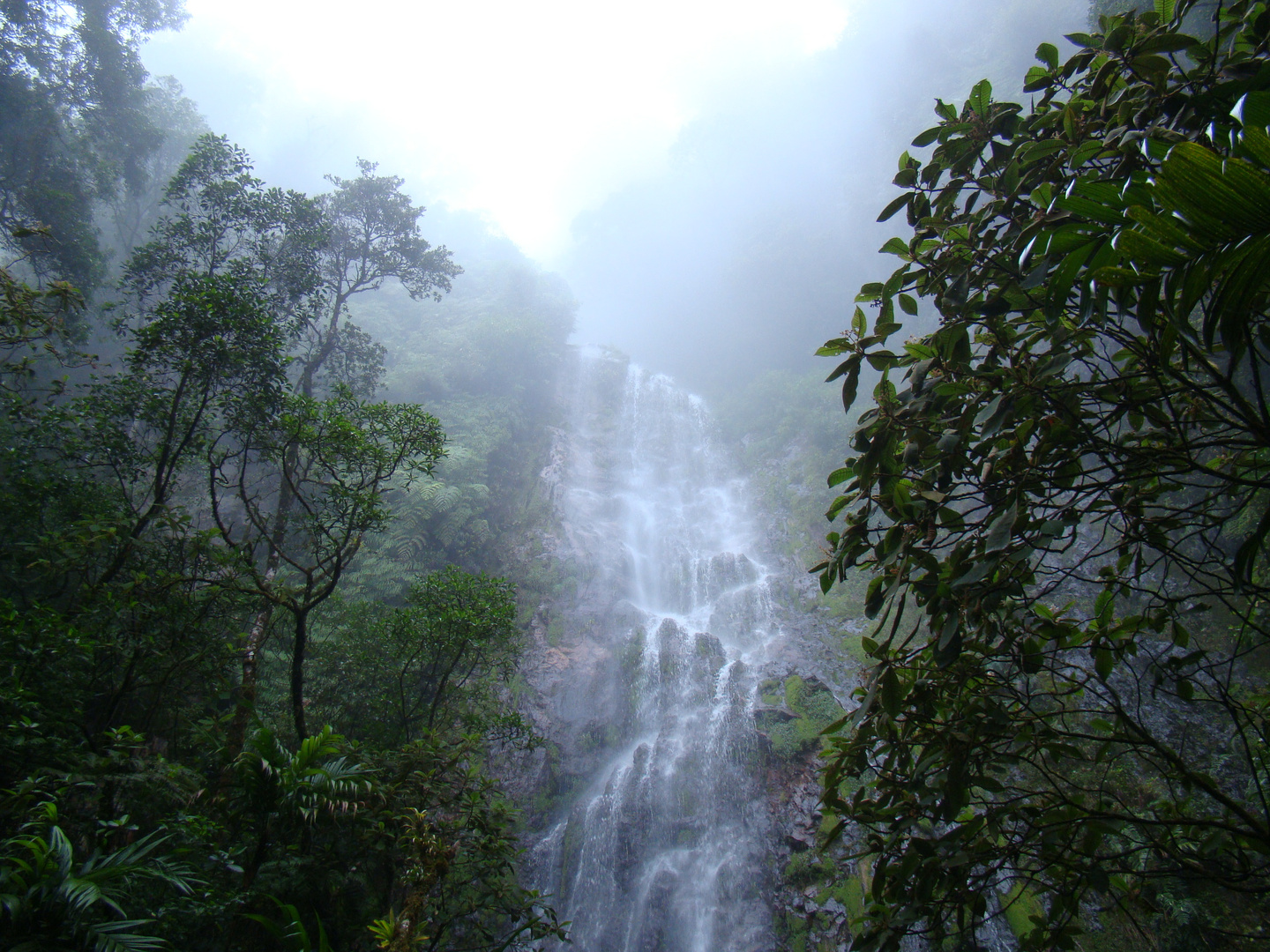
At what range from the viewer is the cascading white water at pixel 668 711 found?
23.5 feet

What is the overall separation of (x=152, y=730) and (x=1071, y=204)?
6419 mm

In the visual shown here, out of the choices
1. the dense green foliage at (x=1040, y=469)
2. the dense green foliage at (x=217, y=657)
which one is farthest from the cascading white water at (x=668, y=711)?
the dense green foliage at (x=1040, y=469)

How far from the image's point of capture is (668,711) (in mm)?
10047

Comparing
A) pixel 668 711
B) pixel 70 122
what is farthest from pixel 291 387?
pixel 70 122

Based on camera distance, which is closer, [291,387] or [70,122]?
[291,387]

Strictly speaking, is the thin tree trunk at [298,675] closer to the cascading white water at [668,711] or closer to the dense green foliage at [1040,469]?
the dense green foliage at [1040,469]

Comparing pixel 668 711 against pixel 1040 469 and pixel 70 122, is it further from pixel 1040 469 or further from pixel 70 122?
pixel 70 122

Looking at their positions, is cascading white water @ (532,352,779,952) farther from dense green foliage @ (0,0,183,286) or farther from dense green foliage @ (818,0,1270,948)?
dense green foliage @ (0,0,183,286)

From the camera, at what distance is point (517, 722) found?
512cm

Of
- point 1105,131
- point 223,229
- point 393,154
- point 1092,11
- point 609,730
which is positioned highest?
point 393,154

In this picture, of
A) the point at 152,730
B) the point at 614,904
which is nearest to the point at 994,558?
the point at 152,730

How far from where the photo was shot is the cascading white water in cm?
716

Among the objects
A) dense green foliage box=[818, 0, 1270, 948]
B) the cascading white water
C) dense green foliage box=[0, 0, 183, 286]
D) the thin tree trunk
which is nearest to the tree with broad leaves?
the thin tree trunk

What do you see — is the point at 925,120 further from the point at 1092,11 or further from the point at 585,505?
the point at 585,505
